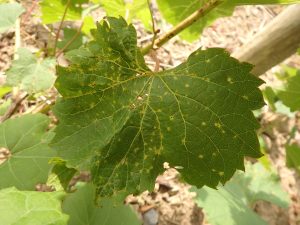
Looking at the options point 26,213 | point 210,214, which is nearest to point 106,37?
point 26,213

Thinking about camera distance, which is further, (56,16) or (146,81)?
(56,16)


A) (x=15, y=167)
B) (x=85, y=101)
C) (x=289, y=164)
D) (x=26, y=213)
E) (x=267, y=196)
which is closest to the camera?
(x=26, y=213)

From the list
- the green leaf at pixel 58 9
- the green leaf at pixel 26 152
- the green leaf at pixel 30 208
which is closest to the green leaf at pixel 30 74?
the green leaf at pixel 26 152

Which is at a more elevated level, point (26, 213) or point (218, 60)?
point (218, 60)

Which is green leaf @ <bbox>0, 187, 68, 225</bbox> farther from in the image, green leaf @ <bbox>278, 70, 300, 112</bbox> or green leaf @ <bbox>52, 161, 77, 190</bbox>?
green leaf @ <bbox>278, 70, 300, 112</bbox>

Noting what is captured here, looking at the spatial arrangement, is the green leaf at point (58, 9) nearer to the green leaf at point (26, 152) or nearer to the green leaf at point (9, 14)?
the green leaf at point (9, 14)

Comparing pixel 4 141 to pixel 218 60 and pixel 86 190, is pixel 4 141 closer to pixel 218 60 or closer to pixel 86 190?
pixel 86 190

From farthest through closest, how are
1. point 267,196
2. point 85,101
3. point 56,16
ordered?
1. point 267,196
2. point 56,16
3. point 85,101
